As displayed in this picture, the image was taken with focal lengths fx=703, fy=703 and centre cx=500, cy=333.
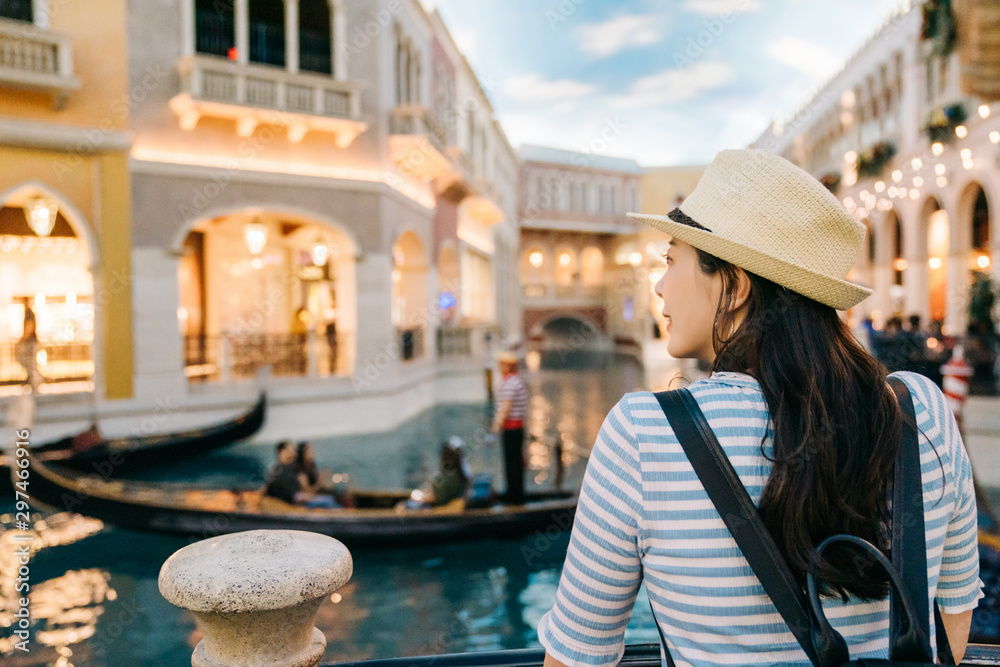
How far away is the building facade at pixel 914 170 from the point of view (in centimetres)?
1035

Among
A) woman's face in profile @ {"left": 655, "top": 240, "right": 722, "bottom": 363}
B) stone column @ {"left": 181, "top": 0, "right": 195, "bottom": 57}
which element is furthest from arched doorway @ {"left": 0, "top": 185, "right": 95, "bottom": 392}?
woman's face in profile @ {"left": 655, "top": 240, "right": 722, "bottom": 363}

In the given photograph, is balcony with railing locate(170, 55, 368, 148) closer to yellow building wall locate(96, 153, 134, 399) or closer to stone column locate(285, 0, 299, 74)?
stone column locate(285, 0, 299, 74)

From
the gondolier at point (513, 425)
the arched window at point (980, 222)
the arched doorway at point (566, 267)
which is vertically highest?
the arched doorway at point (566, 267)

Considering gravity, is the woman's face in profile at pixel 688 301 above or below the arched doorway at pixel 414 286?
below

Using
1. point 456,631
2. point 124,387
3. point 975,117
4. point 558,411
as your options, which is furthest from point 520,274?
point 456,631

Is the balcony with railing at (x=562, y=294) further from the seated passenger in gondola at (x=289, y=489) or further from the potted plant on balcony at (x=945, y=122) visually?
the seated passenger in gondola at (x=289, y=489)

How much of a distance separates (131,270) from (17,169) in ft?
4.93

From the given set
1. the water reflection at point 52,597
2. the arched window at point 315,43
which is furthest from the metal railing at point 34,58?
the water reflection at point 52,597

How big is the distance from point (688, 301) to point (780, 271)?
0.12 m

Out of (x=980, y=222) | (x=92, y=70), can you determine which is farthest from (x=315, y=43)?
(x=980, y=222)

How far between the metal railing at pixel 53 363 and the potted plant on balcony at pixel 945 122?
12.0 metres

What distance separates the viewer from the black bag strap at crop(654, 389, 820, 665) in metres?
0.70

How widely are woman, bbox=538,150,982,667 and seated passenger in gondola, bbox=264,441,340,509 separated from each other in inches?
181

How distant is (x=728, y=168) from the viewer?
856mm
